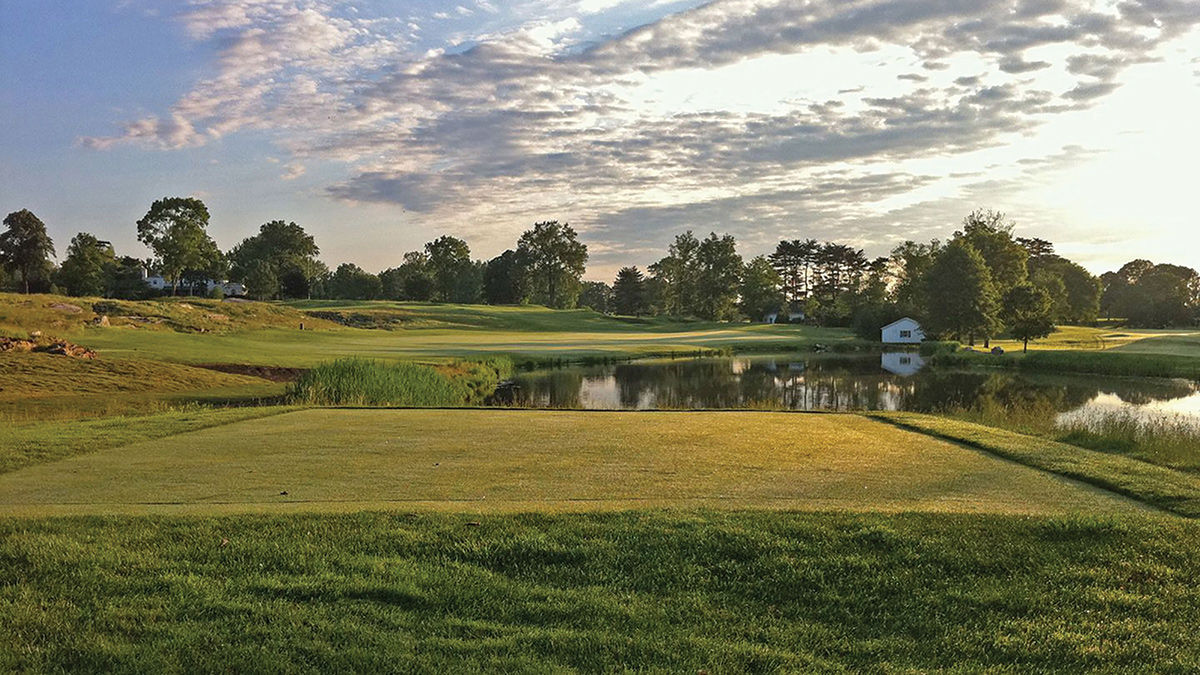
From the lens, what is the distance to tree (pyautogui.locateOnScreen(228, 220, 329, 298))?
109 m

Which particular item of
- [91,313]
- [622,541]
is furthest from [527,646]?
[91,313]

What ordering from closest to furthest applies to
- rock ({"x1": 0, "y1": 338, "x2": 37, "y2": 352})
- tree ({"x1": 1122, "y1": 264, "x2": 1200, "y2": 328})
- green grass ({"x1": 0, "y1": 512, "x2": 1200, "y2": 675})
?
1. green grass ({"x1": 0, "y1": 512, "x2": 1200, "y2": 675})
2. rock ({"x1": 0, "y1": 338, "x2": 37, "y2": 352})
3. tree ({"x1": 1122, "y1": 264, "x2": 1200, "y2": 328})

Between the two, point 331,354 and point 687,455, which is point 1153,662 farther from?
point 331,354

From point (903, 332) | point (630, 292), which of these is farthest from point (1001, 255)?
point (630, 292)

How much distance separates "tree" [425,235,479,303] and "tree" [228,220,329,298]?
1825cm

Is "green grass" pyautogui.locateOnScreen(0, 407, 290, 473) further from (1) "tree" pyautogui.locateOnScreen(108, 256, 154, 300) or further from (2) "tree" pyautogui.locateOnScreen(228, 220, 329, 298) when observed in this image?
(2) "tree" pyautogui.locateOnScreen(228, 220, 329, 298)

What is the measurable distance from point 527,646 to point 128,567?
10.7ft

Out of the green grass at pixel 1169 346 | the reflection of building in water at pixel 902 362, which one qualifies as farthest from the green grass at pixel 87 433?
the green grass at pixel 1169 346

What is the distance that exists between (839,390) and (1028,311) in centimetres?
3789

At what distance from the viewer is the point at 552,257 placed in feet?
414

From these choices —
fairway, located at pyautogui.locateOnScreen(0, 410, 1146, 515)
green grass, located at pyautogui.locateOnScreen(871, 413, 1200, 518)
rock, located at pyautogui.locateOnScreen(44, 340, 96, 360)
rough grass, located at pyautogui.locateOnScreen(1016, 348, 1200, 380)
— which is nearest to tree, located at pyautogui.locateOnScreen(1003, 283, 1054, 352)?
rough grass, located at pyautogui.locateOnScreen(1016, 348, 1200, 380)

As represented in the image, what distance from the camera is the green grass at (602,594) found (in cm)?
468

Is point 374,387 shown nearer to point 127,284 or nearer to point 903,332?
point 903,332

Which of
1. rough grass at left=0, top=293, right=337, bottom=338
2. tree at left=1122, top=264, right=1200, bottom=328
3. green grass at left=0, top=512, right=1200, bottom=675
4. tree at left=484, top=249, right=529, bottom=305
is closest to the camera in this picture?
green grass at left=0, top=512, right=1200, bottom=675
